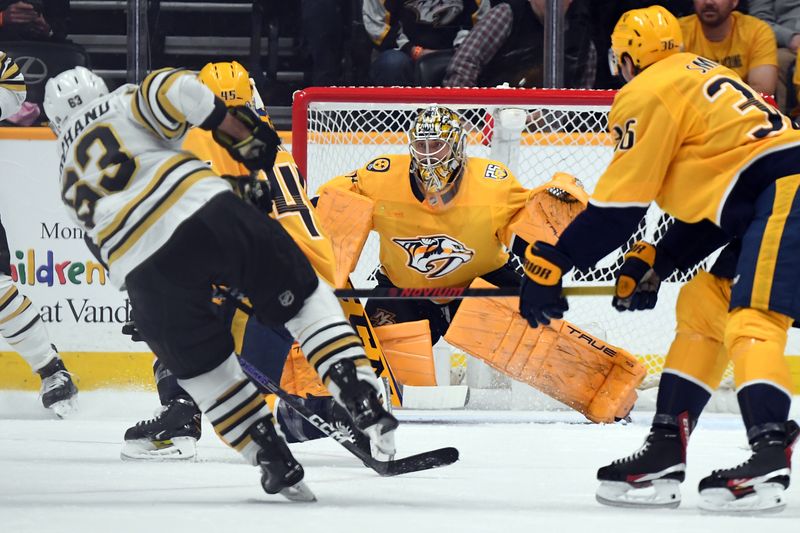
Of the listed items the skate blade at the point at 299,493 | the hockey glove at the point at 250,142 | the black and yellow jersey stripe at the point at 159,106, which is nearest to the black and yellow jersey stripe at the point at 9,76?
the black and yellow jersey stripe at the point at 159,106

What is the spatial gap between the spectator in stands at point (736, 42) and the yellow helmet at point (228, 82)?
7.01 feet

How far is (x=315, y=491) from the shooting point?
108 inches

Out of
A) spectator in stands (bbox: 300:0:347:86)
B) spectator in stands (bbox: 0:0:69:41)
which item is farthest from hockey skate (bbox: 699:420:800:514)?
spectator in stands (bbox: 0:0:69:41)

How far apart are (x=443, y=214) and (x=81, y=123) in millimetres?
1793

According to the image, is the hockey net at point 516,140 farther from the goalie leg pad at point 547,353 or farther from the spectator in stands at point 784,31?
the spectator in stands at point 784,31

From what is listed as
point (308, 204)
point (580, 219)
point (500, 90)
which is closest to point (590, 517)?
point (580, 219)

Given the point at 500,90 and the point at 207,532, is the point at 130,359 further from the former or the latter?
the point at 207,532

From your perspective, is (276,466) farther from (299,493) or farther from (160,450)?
(160,450)

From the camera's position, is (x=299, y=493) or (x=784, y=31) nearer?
(x=299, y=493)

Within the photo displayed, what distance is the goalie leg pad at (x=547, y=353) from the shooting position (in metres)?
4.06

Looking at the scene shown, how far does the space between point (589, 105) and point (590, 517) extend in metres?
2.46

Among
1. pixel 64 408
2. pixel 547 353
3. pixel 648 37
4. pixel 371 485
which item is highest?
pixel 648 37

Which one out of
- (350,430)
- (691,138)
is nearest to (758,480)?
(691,138)

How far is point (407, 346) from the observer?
4020 millimetres
